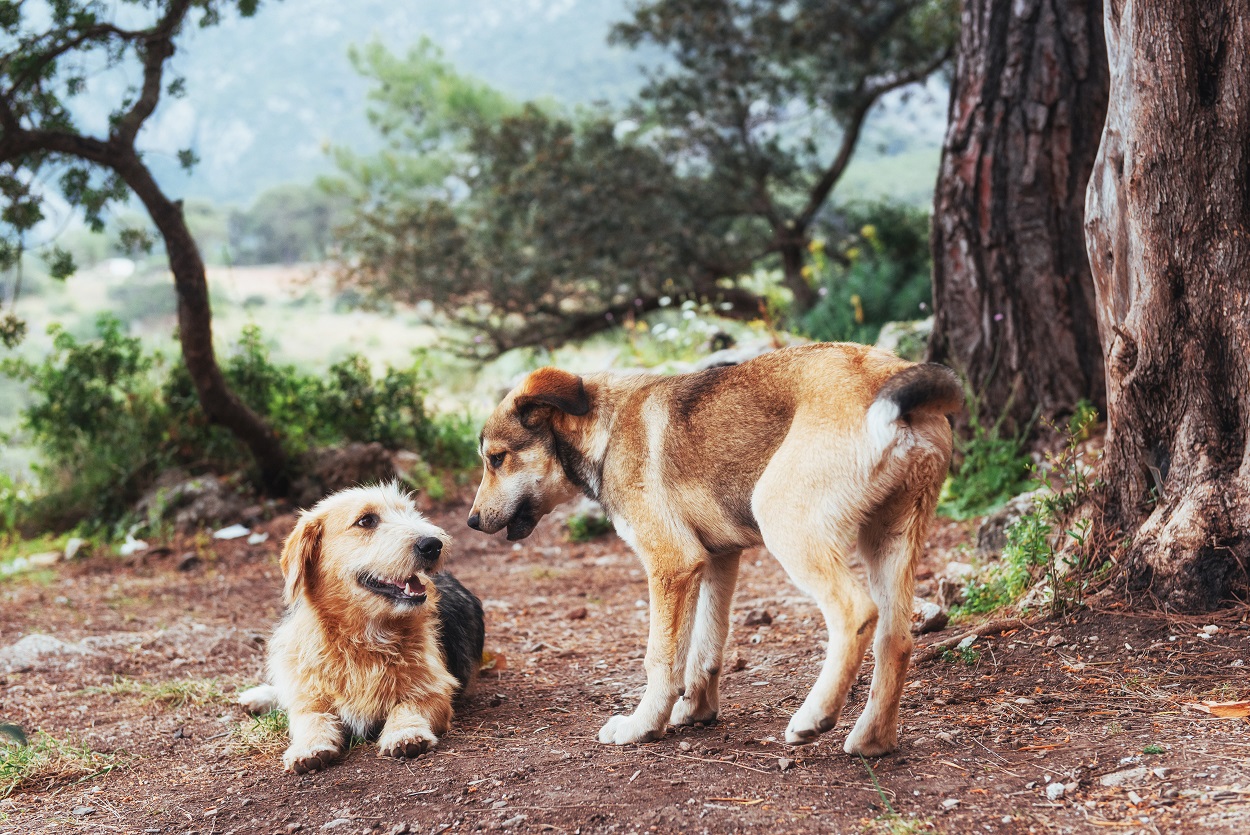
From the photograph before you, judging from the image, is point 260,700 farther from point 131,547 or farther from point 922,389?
point 131,547

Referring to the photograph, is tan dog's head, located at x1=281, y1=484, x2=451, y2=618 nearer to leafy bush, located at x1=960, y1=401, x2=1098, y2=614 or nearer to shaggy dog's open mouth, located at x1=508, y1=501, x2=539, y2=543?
shaggy dog's open mouth, located at x1=508, y1=501, x2=539, y2=543

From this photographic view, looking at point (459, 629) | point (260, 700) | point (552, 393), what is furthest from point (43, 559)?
point (552, 393)

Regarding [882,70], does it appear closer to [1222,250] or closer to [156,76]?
[156,76]

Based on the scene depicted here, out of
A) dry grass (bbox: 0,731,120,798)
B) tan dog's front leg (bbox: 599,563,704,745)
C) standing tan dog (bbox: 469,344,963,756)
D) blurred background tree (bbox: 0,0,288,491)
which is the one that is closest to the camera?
standing tan dog (bbox: 469,344,963,756)

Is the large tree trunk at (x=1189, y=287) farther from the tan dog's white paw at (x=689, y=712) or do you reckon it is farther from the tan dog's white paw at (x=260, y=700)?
the tan dog's white paw at (x=260, y=700)

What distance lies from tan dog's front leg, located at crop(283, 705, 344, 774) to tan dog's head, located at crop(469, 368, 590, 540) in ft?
3.46

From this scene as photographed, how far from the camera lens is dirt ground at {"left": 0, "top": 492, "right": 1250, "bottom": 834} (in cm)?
301

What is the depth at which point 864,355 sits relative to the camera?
3686 mm

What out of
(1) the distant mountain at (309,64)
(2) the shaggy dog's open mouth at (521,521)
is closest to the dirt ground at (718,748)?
(2) the shaggy dog's open mouth at (521,521)

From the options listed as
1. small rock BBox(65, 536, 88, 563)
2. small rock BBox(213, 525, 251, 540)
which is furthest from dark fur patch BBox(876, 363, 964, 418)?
small rock BBox(65, 536, 88, 563)

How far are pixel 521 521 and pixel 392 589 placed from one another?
25.7 inches

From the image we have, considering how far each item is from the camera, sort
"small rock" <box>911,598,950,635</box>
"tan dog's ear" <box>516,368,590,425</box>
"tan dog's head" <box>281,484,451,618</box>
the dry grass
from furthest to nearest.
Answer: "small rock" <box>911,598,950,635</box> → "tan dog's head" <box>281,484,451,618</box> → "tan dog's ear" <box>516,368,590,425</box> → the dry grass

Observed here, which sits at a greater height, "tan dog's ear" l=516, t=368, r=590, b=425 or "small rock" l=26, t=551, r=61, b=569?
"tan dog's ear" l=516, t=368, r=590, b=425

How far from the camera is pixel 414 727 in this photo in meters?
4.15
